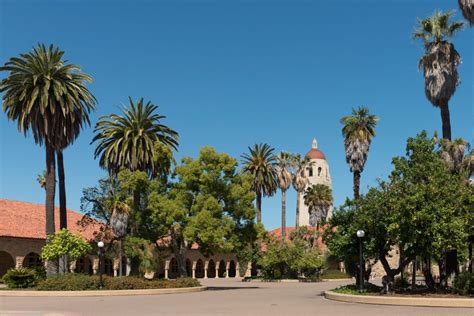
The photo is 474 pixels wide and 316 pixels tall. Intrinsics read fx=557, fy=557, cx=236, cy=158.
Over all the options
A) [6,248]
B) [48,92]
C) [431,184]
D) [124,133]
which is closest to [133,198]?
[124,133]

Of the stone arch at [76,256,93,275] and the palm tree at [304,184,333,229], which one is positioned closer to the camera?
the stone arch at [76,256,93,275]

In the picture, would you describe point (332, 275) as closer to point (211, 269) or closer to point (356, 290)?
point (211, 269)

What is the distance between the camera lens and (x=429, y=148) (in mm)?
27641

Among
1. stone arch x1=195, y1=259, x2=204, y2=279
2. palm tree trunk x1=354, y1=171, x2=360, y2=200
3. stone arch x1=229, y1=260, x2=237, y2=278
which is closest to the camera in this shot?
palm tree trunk x1=354, y1=171, x2=360, y2=200

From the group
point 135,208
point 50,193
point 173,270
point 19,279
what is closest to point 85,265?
point 173,270

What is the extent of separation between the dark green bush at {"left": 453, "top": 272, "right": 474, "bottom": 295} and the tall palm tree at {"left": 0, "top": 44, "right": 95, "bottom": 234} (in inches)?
992

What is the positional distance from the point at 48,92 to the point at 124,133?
21.1ft

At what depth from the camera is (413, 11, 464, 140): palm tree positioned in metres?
31.5

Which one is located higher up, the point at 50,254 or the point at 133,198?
the point at 133,198

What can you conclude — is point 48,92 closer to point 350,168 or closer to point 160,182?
point 160,182

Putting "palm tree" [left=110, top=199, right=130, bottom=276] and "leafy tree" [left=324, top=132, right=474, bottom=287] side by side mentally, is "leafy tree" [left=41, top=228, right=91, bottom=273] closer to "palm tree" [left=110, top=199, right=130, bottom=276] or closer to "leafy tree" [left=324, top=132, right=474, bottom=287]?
"palm tree" [left=110, top=199, right=130, bottom=276]

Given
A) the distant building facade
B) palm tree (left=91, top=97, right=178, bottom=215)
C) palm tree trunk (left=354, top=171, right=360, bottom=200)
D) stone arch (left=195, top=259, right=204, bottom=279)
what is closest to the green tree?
palm tree (left=91, top=97, right=178, bottom=215)

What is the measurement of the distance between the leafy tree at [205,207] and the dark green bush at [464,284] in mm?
15446

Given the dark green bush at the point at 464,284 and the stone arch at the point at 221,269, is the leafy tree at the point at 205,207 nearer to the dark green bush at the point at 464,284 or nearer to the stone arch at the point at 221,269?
the dark green bush at the point at 464,284
